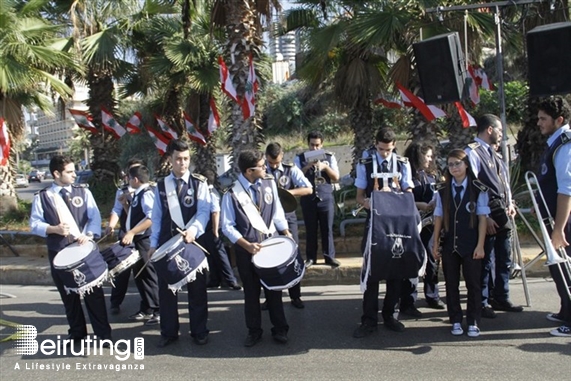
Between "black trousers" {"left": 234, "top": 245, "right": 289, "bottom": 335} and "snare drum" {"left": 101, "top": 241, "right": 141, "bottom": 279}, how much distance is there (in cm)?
135

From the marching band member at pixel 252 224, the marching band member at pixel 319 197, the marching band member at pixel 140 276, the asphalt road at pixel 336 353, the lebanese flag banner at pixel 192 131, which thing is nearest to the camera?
the asphalt road at pixel 336 353

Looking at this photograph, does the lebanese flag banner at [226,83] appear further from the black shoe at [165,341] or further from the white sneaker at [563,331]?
the white sneaker at [563,331]

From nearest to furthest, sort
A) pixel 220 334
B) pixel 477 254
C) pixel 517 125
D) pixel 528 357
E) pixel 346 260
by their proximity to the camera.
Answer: pixel 528 357
pixel 477 254
pixel 220 334
pixel 346 260
pixel 517 125

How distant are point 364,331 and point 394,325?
0.34m

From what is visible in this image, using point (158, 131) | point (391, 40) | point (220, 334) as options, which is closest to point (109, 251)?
point (220, 334)

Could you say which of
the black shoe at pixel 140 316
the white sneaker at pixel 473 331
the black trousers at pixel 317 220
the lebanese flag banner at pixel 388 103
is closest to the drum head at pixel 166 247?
the black shoe at pixel 140 316

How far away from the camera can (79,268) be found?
5.42m

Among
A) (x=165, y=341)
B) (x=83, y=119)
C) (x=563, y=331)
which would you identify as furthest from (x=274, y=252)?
(x=83, y=119)

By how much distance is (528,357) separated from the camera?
195 inches

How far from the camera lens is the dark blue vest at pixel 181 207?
570 centimetres

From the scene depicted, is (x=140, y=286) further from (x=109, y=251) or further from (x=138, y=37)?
(x=138, y=37)

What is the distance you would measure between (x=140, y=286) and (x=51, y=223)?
1.52m

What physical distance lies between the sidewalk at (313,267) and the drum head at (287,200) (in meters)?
1.55

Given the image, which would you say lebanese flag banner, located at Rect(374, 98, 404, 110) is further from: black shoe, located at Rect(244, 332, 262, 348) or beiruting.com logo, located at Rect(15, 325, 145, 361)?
beiruting.com logo, located at Rect(15, 325, 145, 361)
